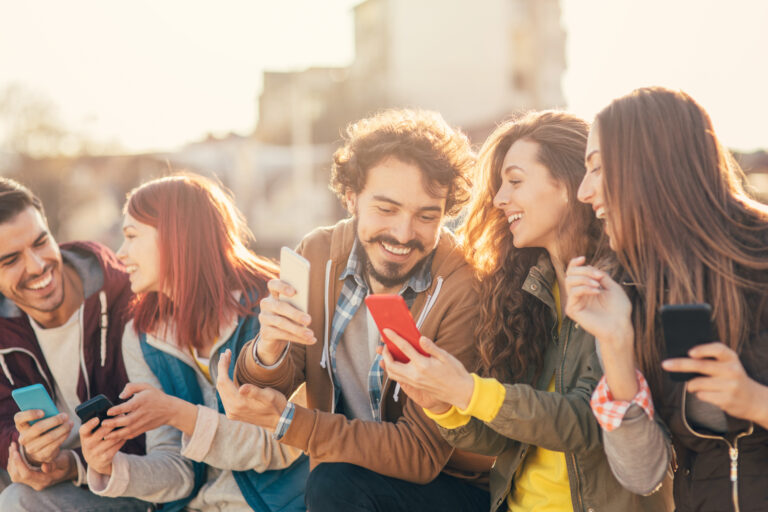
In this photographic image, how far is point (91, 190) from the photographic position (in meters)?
25.8

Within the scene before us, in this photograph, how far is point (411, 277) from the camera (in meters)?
3.76

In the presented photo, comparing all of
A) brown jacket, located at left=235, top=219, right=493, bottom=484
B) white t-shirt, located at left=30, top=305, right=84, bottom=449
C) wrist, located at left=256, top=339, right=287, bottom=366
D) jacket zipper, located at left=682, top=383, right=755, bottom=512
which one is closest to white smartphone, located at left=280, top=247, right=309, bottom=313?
wrist, located at left=256, top=339, right=287, bottom=366

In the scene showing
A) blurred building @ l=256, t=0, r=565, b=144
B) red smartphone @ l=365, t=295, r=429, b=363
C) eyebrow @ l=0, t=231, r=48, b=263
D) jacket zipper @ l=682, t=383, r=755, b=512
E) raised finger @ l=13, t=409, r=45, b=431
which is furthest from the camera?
blurred building @ l=256, t=0, r=565, b=144

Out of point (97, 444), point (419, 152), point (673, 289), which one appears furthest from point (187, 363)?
point (673, 289)

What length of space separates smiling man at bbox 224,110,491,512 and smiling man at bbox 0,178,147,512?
3.82 feet

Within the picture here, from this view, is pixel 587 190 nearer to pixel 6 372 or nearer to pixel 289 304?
pixel 289 304

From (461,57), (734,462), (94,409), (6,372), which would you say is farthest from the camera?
(461,57)

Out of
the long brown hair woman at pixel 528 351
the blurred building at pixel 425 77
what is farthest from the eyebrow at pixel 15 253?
the blurred building at pixel 425 77

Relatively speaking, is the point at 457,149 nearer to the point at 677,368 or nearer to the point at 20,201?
the point at 677,368

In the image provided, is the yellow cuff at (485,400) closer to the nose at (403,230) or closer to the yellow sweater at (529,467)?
the yellow sweater at (529,467)

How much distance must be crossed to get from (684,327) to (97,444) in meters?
2.57

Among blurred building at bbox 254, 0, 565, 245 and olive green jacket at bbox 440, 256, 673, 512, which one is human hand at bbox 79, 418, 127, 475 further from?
blurred building at bbox 254, 0, 565, 245

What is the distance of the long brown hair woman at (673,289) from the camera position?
2465 millimetres

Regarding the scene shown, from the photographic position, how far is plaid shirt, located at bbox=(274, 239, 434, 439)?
3615 mm
